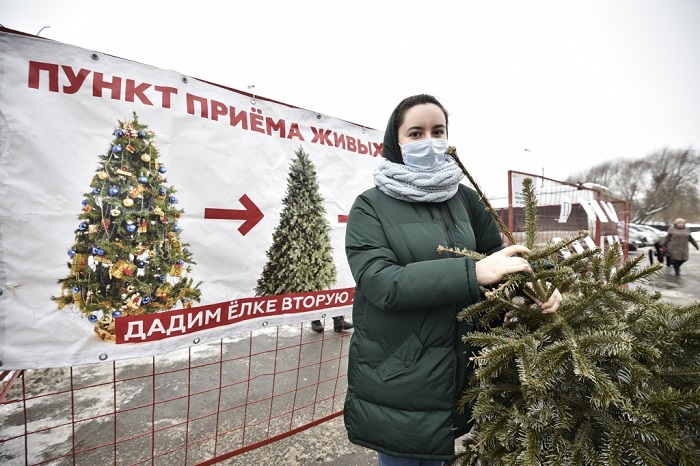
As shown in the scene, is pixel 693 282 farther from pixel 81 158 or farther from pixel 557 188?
pixel 81 158

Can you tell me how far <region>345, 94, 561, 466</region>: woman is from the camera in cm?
113

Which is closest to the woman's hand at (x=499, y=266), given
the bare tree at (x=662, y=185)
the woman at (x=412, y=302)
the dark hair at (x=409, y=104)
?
the woman at (x=412, y=302)

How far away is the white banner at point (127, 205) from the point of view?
155cm

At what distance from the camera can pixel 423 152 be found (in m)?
1.41

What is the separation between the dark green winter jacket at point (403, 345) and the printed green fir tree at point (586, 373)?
95 mm

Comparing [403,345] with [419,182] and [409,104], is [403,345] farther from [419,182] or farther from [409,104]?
[409,104]

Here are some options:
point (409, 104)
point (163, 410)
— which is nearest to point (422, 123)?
point (409, 104)

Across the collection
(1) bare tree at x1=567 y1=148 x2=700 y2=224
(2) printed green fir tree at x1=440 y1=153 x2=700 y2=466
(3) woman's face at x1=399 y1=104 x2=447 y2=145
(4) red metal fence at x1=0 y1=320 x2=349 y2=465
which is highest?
(1) bare tree at x1=567 y1=148 x2=700 y2=224

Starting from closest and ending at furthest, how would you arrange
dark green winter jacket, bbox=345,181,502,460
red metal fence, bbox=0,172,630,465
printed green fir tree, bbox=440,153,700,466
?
printed green fir tree, bbox=440,153,700,466 < dark green winter jacket, bbox=345,181,502,460 < red metal fence, bbox=0,172,630,465

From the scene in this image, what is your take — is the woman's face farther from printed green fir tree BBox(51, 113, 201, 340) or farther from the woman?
printed green fir tree BBox(51, 113, 201, 340)

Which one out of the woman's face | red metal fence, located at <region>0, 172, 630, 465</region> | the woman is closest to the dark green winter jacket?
the woman

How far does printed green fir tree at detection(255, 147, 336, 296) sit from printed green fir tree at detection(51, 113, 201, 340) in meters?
0.61

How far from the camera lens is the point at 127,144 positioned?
70.7 inches

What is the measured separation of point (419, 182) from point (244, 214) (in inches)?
52.8
